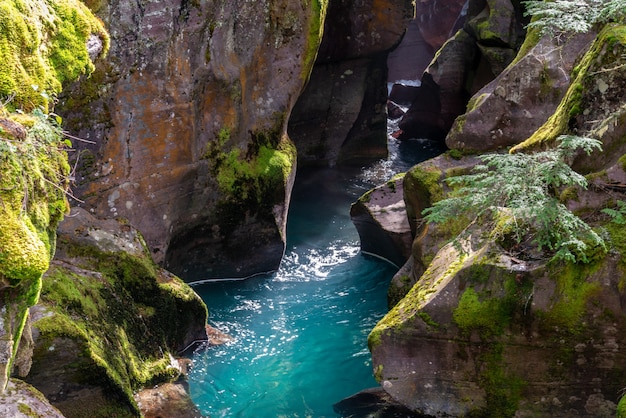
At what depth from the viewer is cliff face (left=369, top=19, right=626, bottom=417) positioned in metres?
8.58

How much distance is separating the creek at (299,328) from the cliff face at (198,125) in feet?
3.27

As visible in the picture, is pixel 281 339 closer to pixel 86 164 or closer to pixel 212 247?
pixel 212 247

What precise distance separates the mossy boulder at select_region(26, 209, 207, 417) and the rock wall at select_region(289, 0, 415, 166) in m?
10.7

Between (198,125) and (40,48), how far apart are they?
6644 mm

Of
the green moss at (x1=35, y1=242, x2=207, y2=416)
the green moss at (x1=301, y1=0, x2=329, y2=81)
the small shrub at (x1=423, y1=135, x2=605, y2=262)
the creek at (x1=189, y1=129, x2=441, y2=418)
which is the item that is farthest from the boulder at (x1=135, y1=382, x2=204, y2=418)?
the green moss at (x1=301, y1=0, x2=329, y2=81)

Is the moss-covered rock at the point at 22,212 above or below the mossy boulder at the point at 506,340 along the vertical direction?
above

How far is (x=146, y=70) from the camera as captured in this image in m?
12.8

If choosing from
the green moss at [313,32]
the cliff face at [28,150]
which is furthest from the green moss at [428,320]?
the green moss at [313,32]

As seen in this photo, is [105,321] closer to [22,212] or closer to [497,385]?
[22,212]

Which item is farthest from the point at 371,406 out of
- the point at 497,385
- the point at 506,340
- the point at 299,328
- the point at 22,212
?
the point at 22,212

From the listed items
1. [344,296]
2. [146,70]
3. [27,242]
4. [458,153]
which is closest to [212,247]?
[344,296]

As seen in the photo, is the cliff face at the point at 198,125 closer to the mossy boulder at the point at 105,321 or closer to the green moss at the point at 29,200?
the mossy boulder at the point at 105,321

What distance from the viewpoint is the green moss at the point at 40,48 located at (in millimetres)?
6605

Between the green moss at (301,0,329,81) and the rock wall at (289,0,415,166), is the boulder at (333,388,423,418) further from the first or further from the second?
the rock wall at (289,0,415,166)
